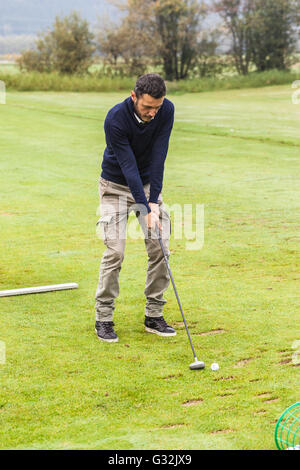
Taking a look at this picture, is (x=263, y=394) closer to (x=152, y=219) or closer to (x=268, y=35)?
(x=152, y=219)

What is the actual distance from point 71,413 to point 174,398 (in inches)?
23.8

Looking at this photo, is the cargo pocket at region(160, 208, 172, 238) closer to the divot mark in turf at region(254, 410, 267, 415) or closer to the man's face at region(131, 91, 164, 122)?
the man's face at region(131, 91, 164, 122)

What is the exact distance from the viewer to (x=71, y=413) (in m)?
3.84

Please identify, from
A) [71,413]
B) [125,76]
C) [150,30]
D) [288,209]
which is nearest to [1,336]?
[71,413]

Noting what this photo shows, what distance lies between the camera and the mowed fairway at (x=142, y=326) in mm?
3725

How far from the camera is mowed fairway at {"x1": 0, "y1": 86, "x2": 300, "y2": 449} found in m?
3.72

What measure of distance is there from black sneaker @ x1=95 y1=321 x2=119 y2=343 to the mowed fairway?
0.20 ft

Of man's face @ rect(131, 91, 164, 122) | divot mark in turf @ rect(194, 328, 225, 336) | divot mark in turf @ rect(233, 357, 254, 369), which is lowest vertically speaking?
divot mark in turf @ rect(194, 328, 225, 336)

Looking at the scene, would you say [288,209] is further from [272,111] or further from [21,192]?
[272,111]

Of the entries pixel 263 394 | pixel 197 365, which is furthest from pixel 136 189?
pixel 263 394

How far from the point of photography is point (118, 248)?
4.98 m

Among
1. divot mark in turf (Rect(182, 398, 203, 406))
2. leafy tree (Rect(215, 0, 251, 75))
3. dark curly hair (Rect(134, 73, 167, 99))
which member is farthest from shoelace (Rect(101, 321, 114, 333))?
leafy tree (Rect(215, 0, 251, 75))

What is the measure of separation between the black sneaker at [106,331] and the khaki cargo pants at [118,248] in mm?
39

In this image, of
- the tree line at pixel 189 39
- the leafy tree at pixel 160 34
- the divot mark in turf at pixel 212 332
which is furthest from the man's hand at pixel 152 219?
the leafy tree at pixel 160 34
